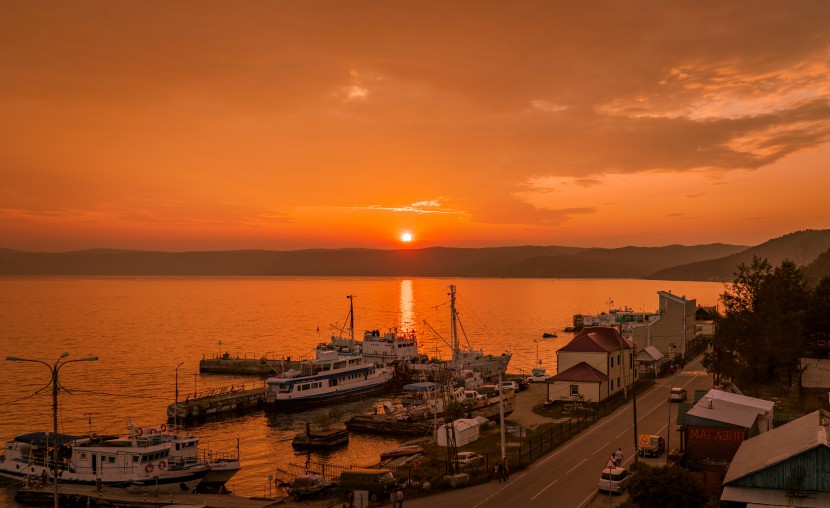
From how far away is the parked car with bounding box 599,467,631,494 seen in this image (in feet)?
107

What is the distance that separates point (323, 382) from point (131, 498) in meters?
40.2

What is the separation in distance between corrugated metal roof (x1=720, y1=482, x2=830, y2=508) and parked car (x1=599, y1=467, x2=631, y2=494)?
5.81 metres

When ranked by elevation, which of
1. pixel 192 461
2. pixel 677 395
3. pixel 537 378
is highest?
pixel 677 395

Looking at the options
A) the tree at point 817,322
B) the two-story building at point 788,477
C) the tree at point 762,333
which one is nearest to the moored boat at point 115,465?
the two-story building at point 788,477

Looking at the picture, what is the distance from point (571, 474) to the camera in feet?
120

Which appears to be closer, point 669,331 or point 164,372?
point 669,331

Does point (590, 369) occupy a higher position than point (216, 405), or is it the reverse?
point (590, 369)

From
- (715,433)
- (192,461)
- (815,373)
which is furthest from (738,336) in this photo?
(192,461)

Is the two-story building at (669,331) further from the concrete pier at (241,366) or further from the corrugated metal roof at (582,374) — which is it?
the concrete pier at (241,366)

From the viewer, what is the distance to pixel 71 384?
89.2 m

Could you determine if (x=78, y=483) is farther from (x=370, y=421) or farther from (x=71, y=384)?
(x=71, y=384)

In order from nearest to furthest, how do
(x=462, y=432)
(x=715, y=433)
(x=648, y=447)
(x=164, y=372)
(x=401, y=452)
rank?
(x=715, y=433), (x=648, y=447), (x=401, y=452), (x=462, y=432), (x=164, y=372)

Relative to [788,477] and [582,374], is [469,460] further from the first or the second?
[582,374]

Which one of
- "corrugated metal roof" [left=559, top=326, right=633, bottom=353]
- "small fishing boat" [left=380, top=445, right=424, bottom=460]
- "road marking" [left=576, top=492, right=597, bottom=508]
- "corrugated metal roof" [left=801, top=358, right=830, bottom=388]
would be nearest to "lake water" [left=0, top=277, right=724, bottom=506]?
"small fishing boat" [left=380, top=445, right=424, bottom=460]
